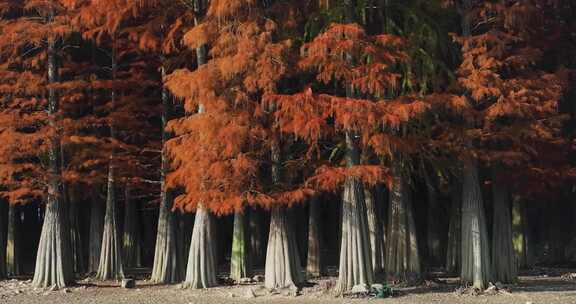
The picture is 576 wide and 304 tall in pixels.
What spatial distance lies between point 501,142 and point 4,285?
14.5 metres

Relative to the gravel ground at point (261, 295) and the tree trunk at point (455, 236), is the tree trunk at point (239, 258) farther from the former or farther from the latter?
the tree trunk at point (455, 236)

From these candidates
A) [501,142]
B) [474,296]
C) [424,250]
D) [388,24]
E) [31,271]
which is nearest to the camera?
[474,296]

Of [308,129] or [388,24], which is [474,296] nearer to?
[308,129]

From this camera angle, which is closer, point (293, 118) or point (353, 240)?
point (293, 118)

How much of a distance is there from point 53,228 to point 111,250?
3.18m

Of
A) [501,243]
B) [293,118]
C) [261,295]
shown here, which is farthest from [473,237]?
[293,118]

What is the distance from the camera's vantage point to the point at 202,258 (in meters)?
18.1

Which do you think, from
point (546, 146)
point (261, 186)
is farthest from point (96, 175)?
point (546, 146)

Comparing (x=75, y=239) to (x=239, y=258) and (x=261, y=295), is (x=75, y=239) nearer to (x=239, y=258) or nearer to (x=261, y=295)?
(x=239, y=258)

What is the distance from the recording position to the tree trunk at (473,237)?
16417 mm

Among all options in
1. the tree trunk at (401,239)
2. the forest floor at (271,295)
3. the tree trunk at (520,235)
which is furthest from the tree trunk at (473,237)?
the tree trunk at (520,235)

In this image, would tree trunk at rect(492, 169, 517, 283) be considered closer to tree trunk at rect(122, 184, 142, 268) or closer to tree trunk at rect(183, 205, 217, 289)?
tree trunk at rect(183, 205, 217, 289)

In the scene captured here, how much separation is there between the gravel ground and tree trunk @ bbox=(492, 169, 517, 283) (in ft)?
1.61

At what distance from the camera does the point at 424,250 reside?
29.8 meters
